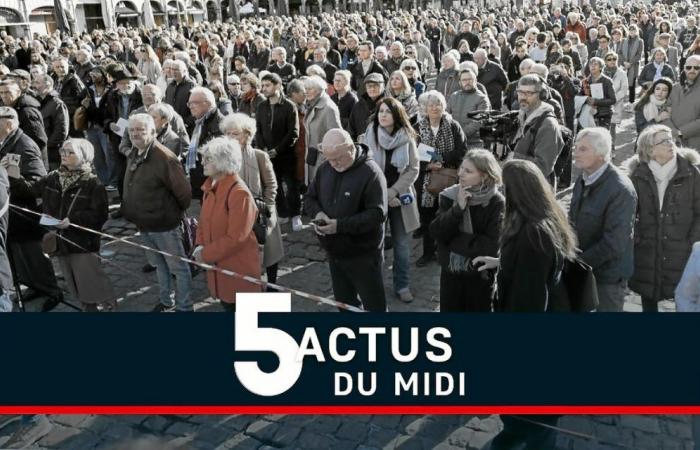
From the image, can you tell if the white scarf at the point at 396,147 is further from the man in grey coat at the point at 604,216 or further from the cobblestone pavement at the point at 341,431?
the cobblestone pavement at the point at 341,431

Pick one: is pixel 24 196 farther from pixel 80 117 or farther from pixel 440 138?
pixel 440 138

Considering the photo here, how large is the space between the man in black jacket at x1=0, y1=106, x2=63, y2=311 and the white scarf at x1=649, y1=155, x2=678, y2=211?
5.00 metres

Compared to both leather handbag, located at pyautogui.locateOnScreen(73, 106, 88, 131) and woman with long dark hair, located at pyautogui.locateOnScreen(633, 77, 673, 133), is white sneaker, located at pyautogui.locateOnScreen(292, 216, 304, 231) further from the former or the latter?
woman with long dark hair, located at pyautogui.locateOnScreen(633, 77, 673, 133)

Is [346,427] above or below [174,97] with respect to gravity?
below

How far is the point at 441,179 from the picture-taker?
19.0 feet

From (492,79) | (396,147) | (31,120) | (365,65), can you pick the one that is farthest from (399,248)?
(365,65)

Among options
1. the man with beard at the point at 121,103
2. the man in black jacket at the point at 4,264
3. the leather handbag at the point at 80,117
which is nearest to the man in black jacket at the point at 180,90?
the man with beard at the point at 121,103

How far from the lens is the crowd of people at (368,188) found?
3.94 m

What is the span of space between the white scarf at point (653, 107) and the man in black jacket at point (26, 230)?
256 inches

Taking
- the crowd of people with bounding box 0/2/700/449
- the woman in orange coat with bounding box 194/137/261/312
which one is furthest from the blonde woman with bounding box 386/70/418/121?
the woman in orange coat with bounding box 194/137/261/312

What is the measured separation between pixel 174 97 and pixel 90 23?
37554mm

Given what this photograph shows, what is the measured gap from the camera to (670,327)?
12.1 ft

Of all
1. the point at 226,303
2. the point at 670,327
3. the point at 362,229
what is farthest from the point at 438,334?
the point at 226,303

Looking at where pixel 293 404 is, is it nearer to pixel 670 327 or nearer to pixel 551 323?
pixel 551 323
